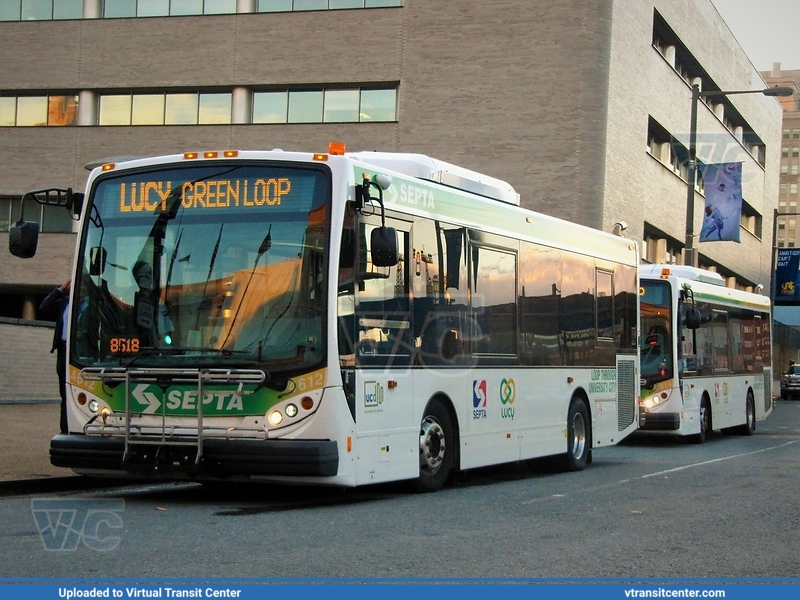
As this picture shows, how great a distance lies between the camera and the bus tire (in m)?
23.6

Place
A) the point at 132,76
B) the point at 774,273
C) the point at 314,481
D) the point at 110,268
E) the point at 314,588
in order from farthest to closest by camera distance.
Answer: the point at 774,273
the point at 132,76
the point at 110,268
the point at 314,481
the point at 314,588

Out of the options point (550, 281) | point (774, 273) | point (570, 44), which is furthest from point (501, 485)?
point (774, 273)

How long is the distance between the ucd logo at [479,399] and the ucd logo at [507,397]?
18.9 inches

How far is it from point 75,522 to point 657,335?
14.8 meters

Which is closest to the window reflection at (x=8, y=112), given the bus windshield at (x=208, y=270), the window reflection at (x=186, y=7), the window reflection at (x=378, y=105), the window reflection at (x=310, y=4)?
the window reflection at (x=186, y=7)

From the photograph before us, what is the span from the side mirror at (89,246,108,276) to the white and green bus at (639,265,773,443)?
403 inches

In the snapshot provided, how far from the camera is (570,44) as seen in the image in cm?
3916

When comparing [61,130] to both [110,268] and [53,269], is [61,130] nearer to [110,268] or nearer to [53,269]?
[53,269]

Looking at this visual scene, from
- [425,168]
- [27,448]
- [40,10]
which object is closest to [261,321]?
[425,168]

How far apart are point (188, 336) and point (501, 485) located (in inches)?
182

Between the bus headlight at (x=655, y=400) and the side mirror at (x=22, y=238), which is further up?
the side mirror at (x=22, y=238)

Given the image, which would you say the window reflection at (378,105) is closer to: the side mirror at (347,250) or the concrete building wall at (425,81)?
the concrete building wall at (425,81)

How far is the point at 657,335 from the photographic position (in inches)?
882

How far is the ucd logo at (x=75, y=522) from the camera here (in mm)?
8155
